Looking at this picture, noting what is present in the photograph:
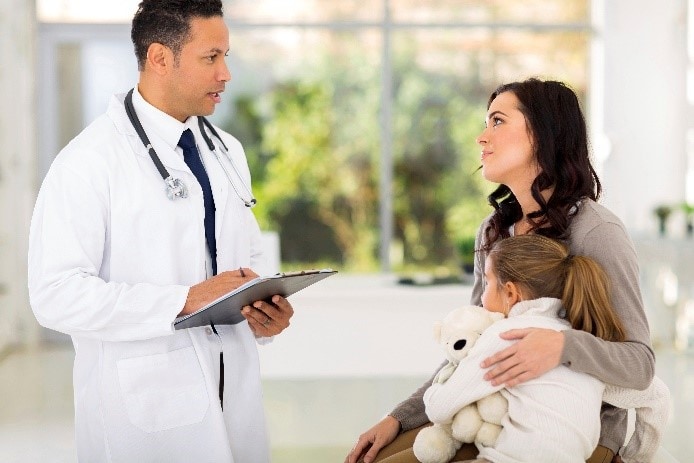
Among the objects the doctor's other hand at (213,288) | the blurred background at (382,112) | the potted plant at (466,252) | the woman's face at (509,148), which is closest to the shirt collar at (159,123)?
the doctor's other hand at (213,288)

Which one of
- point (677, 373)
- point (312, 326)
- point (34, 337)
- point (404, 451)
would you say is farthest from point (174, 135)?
point (34, 337)

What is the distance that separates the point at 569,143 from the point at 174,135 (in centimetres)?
89

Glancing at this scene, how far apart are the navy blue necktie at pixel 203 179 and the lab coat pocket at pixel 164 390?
231 mm

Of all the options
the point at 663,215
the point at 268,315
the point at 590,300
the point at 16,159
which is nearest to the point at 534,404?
the point at 590,300

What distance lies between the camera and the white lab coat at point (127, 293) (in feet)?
6.81

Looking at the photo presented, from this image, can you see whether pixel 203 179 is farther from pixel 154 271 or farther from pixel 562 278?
pixel 562 278

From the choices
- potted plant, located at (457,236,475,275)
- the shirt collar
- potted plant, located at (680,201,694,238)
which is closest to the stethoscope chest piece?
the shirt collar

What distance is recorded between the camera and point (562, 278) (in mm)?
1943

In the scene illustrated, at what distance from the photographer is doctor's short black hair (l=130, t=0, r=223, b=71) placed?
2254mm

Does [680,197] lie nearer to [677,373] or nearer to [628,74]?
[628,74]

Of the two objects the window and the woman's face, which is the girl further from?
the window

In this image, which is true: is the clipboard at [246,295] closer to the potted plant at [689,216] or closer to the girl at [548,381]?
the girl at [548,381]

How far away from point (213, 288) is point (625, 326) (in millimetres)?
830

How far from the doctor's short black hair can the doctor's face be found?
0.05ft
